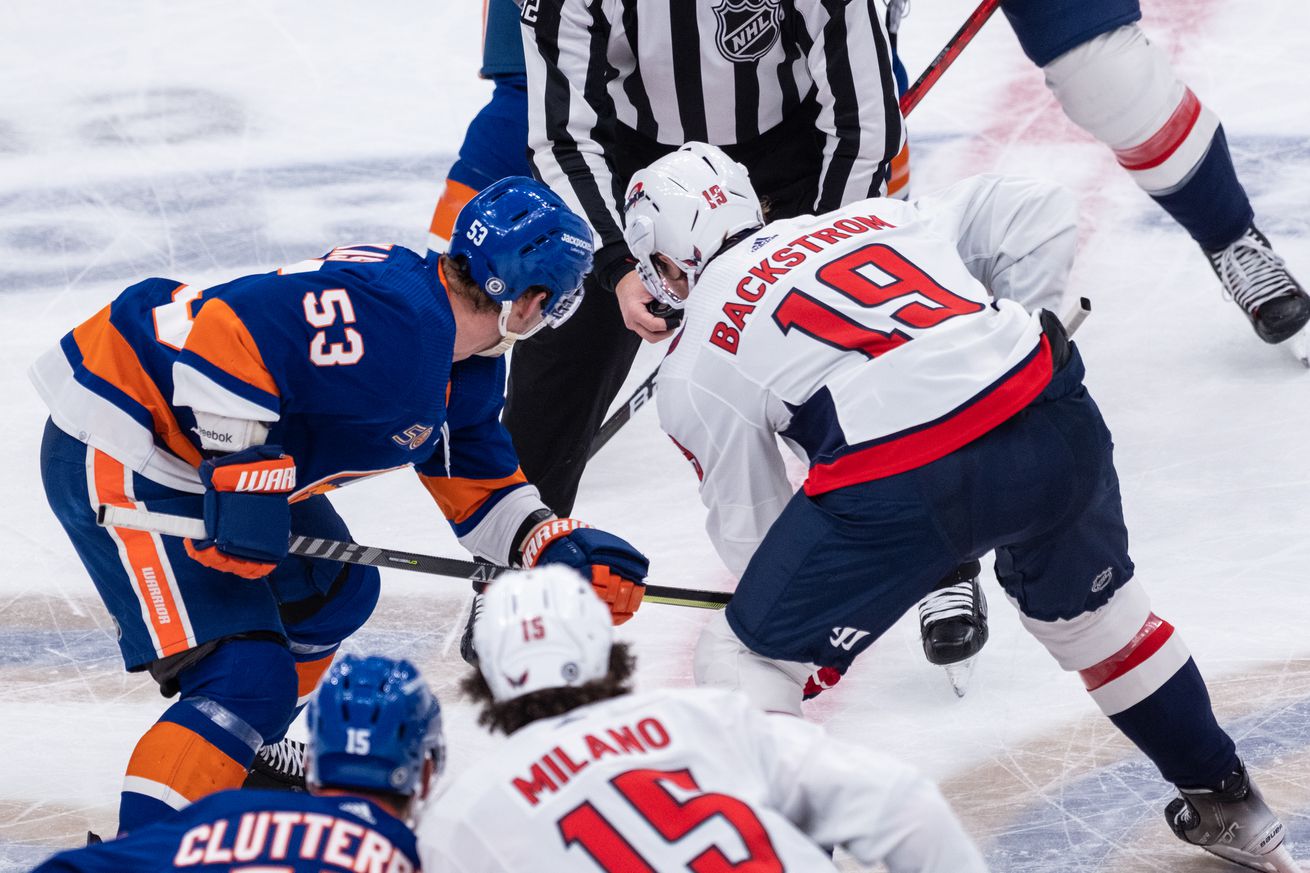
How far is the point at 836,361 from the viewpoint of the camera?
8.13 feet

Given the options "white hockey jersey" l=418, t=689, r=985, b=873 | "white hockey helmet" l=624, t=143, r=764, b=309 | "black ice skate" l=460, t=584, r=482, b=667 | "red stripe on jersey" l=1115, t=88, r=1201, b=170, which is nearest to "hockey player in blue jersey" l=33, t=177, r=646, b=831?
"white hockey helmet" l=624, t=143, r=764, b=309

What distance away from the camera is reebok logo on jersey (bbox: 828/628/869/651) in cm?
249

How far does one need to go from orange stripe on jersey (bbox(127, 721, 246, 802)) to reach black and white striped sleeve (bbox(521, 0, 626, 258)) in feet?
4.16

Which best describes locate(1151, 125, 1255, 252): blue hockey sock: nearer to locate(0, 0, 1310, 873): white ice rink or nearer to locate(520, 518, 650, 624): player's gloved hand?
locate(0, 0, 1310, 873): white ice rink

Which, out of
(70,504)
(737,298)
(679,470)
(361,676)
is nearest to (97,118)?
(679,470)

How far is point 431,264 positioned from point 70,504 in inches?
25.7

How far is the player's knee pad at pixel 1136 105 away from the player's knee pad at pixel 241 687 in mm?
2288

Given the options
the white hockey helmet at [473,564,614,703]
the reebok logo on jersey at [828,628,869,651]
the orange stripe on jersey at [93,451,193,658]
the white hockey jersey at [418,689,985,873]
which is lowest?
the reebok logo on jersey at [828,628,869,651]

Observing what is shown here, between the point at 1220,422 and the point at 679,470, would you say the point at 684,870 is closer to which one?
the point at 679,470

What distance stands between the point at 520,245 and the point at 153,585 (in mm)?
735

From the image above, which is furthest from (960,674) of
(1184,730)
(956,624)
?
(1184,730)

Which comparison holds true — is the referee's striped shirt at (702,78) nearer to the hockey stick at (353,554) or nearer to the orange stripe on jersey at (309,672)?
the hockey stick at (353,554)

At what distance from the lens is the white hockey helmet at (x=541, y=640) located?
1.87 metres

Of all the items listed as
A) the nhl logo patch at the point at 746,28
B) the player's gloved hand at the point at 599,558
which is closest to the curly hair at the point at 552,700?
the player's gloved hand at the point at 599,558
